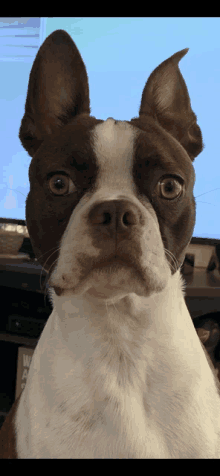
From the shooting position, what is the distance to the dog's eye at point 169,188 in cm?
66

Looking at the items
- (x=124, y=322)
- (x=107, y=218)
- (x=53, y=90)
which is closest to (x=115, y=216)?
(x=107, y=218)

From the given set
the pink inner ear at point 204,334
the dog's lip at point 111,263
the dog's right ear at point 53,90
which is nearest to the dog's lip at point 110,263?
the dog's lip at point 111,263

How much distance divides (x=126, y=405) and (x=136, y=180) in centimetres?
37

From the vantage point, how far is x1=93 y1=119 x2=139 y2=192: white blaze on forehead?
647 millimetres

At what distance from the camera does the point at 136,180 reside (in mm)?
647

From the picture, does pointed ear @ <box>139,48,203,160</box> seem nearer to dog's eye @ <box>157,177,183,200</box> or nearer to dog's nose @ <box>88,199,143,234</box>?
dog's eye @ <box>157,177,183,200</box>

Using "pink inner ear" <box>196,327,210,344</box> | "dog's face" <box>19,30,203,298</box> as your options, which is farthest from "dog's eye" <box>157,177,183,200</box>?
"pink inner ear" <box>196,327,210,344</box>

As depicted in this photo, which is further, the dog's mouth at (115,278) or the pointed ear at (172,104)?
the pointed ear at (172,104)

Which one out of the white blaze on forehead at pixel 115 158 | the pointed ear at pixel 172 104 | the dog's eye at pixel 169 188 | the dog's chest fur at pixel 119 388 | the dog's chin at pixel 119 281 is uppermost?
the pointed ear at pixel 172 104

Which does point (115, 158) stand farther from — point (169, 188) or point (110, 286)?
point (110, 286)

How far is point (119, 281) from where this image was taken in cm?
60

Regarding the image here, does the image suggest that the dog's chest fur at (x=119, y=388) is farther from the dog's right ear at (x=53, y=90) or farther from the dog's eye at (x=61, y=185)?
the dog's right ear at (x=53, y=90)

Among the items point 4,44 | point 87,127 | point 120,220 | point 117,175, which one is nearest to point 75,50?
point 87,127

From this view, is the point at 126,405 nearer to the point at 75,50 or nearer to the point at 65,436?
the point at 65,436
